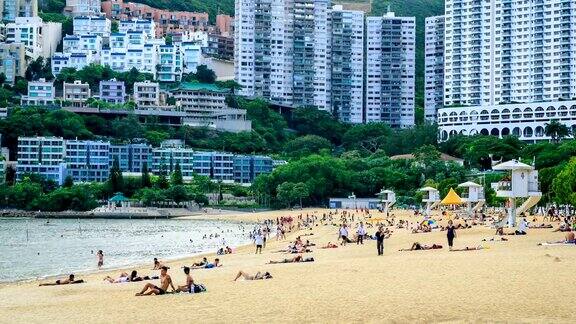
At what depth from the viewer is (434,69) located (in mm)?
140750

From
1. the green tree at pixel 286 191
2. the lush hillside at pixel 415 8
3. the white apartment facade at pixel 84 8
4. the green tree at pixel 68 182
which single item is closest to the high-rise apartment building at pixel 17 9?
the white apartment facade at pixel 84 8

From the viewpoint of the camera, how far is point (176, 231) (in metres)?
64.1

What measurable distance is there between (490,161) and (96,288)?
7843 centimetres

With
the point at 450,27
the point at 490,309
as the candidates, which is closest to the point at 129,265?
the point at 490,309

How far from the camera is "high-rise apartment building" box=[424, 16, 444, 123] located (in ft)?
458

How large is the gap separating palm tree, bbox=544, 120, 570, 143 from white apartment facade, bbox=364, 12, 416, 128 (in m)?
38.8

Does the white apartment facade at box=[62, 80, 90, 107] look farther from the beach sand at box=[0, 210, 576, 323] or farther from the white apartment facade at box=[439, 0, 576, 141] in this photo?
the beach sand at box=[0, 210, 576, 323]

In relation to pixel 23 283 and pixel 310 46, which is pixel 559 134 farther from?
pixel 23 283

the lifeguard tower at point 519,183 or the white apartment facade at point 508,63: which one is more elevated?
the white apartment facade at point 508,63

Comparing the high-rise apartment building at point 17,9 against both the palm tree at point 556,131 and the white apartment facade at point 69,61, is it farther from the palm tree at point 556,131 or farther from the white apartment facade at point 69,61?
the palm tree at point 556,131

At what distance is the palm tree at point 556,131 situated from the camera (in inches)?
3996

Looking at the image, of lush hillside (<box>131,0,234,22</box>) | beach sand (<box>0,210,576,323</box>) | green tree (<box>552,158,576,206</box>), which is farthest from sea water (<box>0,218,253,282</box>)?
lush hillside (<box>131,0,234,22</box>)

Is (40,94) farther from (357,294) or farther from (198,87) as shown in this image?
(357,294)

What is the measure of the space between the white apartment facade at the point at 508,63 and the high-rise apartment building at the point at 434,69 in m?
12.3
